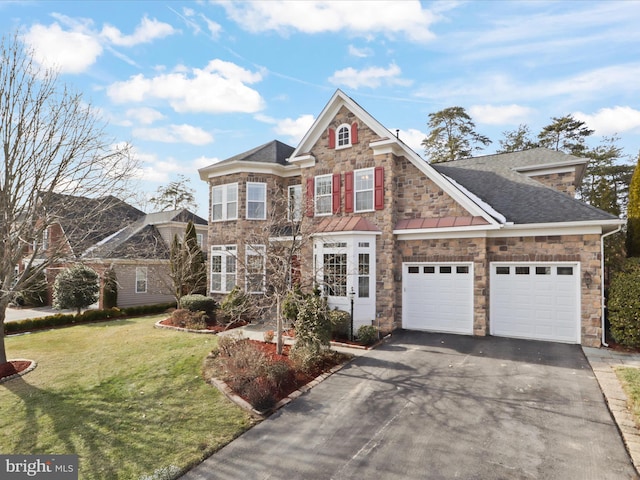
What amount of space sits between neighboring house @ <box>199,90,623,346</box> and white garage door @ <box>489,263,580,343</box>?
0.10 ft

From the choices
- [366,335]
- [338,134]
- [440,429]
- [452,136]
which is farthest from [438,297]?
[452,136]

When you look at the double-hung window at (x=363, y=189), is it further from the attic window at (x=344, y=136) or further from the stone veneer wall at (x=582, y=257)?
the stone veneer wall at (x=582, y=257)

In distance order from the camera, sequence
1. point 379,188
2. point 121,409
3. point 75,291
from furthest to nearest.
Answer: point 75,291 → point 379,188 → point 121,409

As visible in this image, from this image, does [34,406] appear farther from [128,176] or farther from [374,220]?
[374,220]

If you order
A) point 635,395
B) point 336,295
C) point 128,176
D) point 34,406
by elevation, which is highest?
point 128,176

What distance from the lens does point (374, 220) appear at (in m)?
13.6

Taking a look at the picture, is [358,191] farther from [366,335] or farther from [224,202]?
[224,202]

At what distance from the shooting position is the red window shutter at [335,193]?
14.4 meters

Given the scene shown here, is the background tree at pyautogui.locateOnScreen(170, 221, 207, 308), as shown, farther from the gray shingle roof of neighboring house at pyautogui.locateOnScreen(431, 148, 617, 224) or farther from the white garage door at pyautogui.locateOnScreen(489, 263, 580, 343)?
the white garage door at pyautogui.locateOnScreen(489, 263, 580, 343)

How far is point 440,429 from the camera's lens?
6125 mm

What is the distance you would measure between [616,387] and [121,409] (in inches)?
430

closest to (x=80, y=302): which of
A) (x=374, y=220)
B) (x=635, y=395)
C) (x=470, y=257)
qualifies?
(x=374, y=220)

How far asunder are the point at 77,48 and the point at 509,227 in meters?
14.6

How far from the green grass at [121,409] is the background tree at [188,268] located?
19.1 ft
